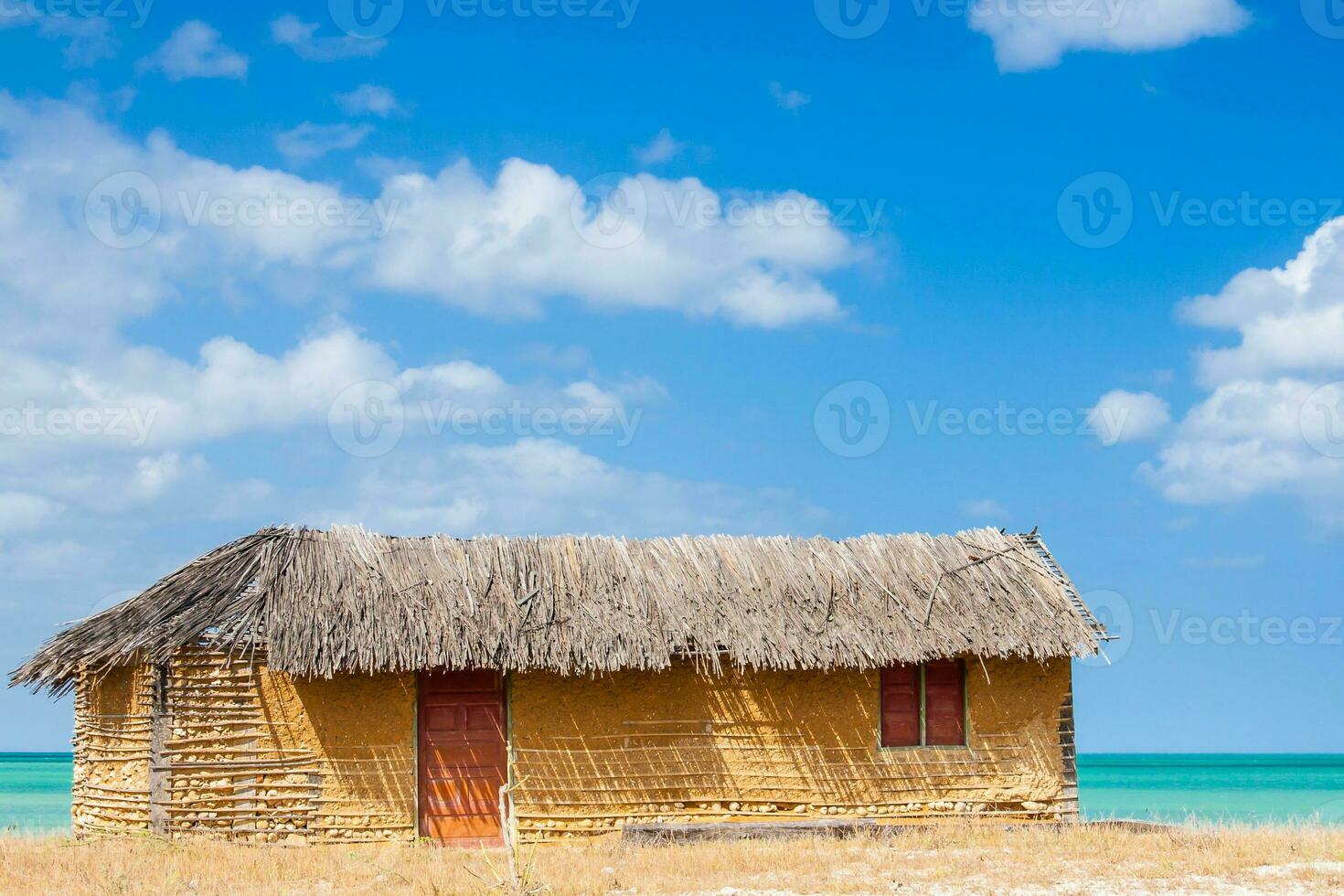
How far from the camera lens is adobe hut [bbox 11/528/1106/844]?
12.7 metres

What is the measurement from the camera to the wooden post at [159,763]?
1262cm

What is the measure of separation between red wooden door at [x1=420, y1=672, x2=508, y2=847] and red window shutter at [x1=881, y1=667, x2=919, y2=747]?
415cm

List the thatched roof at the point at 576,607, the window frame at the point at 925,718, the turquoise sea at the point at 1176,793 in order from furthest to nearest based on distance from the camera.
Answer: the turquoise sea at the point at 1176,793 < the window frame at the point at 925,718 < the thatched roof at the point at 576,607

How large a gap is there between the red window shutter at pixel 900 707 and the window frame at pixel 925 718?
0.11 ft

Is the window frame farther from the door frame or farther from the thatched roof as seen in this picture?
the door frame

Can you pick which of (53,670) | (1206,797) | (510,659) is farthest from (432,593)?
(1206,797)

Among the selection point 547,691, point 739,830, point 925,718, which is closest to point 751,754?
point 739,830

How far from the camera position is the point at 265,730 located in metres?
12.8

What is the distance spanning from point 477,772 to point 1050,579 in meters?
6.83

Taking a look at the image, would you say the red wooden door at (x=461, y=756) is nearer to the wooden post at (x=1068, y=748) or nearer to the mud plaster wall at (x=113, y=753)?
the mud plaster wall at (x=113, y=753)

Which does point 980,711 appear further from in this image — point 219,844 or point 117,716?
point 117,716

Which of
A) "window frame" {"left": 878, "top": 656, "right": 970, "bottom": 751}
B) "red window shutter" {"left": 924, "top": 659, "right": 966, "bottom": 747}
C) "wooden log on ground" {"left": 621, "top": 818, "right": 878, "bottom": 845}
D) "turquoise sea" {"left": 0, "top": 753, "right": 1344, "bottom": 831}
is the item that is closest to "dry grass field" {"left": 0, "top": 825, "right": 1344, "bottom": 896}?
"wooden log on ground" {"left": 621, "top": 818, "right": 878, "bottom": 845}

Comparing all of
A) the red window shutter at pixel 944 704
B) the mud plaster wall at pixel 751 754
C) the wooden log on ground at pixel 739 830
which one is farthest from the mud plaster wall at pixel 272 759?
the red window shutter at pixel 944 704

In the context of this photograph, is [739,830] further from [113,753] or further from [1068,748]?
[113,753]
